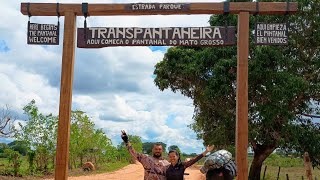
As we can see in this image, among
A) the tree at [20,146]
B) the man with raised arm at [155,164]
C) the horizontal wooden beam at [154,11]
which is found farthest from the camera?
the tree at [20,146]

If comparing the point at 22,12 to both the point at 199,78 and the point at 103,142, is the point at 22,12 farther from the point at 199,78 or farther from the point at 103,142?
the point at 103,142

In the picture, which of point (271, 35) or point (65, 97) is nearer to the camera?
point (271, 35)

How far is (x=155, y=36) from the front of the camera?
24.1 ft

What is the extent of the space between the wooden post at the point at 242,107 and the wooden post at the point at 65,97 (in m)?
2.60

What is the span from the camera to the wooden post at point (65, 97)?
734cm

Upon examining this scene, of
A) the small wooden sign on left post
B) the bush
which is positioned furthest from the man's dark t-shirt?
the bush

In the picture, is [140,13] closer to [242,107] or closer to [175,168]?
[242,107]

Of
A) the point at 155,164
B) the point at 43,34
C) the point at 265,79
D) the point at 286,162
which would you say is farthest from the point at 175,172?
the point at 286,162

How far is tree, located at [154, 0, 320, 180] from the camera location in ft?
51.4

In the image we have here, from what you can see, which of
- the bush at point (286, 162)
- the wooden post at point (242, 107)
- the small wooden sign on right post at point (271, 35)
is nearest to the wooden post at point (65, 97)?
the wooden post at point (242, 107)

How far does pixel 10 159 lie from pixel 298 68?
1318cm

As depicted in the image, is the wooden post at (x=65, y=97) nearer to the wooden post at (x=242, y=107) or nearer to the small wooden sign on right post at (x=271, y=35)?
the wooden post at (x=242, y=107)

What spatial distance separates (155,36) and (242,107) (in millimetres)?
1709

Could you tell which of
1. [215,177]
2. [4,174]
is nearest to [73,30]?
[215,177]
